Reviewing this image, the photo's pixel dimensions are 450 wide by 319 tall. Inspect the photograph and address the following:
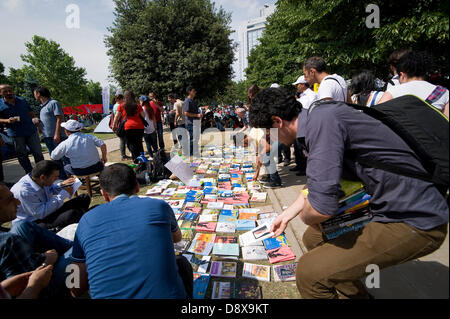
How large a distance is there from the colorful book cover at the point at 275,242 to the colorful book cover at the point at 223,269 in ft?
1.38

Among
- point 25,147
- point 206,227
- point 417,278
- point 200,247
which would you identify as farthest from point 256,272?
point 25,147

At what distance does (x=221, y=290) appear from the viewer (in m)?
1.95

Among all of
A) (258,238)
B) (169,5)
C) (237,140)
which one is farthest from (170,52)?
(258,238)

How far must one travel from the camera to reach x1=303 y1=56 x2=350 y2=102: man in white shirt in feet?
8.99

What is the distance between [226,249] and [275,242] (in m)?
0.54

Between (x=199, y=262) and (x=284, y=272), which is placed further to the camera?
(x=199, y=262)

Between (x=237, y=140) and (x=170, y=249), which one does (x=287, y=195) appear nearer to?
(x=170, y=249)

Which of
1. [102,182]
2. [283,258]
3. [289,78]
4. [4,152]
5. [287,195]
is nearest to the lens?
[102,182]

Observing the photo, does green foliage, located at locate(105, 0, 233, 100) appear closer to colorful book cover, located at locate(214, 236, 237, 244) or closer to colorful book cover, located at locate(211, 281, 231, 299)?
colorful book cover, located at locate(214, 236, 237, 244)

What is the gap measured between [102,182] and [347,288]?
1.70 m

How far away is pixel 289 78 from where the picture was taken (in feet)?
56.9

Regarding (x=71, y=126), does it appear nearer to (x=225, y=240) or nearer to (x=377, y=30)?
(x=225, y=240)

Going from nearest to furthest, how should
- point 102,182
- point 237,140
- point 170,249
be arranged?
point 170,249 < point 102,182 < point 237,140

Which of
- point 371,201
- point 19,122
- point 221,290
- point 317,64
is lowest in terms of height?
point 221,290
